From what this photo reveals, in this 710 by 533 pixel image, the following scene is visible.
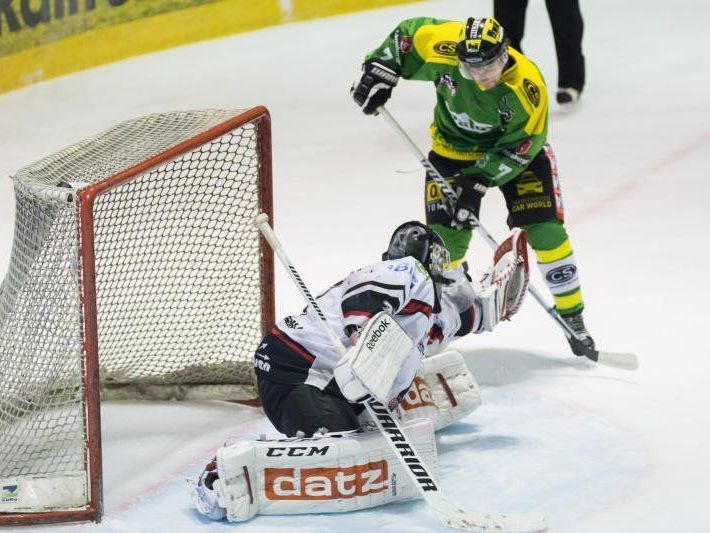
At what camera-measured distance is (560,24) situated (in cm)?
671

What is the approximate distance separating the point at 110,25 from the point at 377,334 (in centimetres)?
505

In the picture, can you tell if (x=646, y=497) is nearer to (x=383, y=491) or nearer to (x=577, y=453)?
(x=577, y=453)

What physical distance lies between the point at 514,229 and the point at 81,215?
1.49 metres

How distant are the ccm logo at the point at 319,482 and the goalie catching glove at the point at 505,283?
82 cm

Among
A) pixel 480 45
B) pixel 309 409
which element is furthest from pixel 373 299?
pixel 480 45

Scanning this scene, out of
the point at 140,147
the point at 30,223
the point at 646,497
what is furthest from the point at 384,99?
the point at 646,497

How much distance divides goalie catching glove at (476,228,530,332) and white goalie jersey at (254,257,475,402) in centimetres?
36

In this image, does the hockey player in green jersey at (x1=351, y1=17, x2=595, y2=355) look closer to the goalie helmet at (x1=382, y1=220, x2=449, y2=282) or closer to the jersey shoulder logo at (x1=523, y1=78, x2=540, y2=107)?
the jersey shoulder logo at (x1=523, y1=78, x2=540, y2=107)

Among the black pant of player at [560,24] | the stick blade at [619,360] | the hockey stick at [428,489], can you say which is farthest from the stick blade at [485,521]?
the black pant of player at [560,24]

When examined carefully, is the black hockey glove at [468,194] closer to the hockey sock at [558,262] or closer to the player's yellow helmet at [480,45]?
the hockey sock at [558,262]

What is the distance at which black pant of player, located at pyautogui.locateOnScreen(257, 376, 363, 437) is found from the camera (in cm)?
333

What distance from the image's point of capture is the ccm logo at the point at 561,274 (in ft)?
14.1

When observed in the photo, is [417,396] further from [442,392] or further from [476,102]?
[476,102]

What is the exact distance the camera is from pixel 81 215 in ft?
10.1
